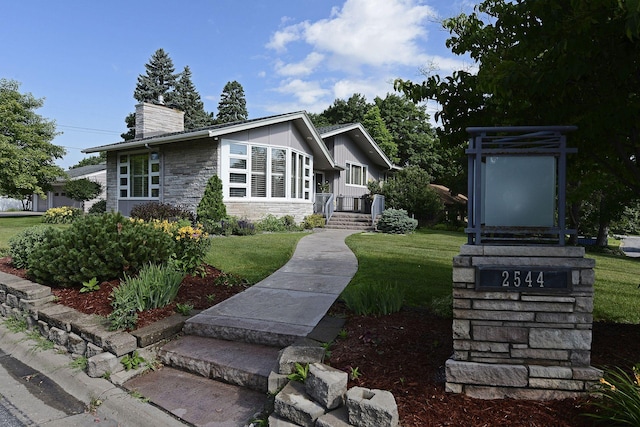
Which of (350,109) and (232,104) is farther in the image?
(232,104)

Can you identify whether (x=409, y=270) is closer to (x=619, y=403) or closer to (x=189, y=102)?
(x=619, y=403)

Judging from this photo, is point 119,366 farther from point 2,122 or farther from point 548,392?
point 2,122

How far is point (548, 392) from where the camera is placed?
2.48 metres

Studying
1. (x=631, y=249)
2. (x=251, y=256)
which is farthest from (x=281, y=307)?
(x=631, y=249)

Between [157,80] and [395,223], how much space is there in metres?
41.4

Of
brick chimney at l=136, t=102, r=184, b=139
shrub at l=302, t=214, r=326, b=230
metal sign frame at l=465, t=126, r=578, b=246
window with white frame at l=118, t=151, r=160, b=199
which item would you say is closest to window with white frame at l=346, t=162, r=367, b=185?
shrub at l=302, t=214, r=326, b=230

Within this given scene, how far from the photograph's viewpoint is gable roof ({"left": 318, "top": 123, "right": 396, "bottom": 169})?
1927 centimetres

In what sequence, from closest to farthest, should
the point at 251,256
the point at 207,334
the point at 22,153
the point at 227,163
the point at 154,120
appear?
the point at 207,334, the point at 251,256, the point at 227,163, the point at 154,120, the point at 22,153

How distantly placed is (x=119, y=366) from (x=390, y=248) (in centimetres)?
723

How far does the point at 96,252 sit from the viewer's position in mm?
5023

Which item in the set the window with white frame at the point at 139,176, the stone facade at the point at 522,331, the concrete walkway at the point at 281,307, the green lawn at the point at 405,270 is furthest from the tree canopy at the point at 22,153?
the stone facade at the point at 522,331

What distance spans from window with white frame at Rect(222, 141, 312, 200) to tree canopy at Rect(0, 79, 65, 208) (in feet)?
37.4

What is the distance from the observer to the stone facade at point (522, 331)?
96.7 inches

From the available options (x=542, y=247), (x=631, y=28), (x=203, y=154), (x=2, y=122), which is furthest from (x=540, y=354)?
(x=2, y=122)
